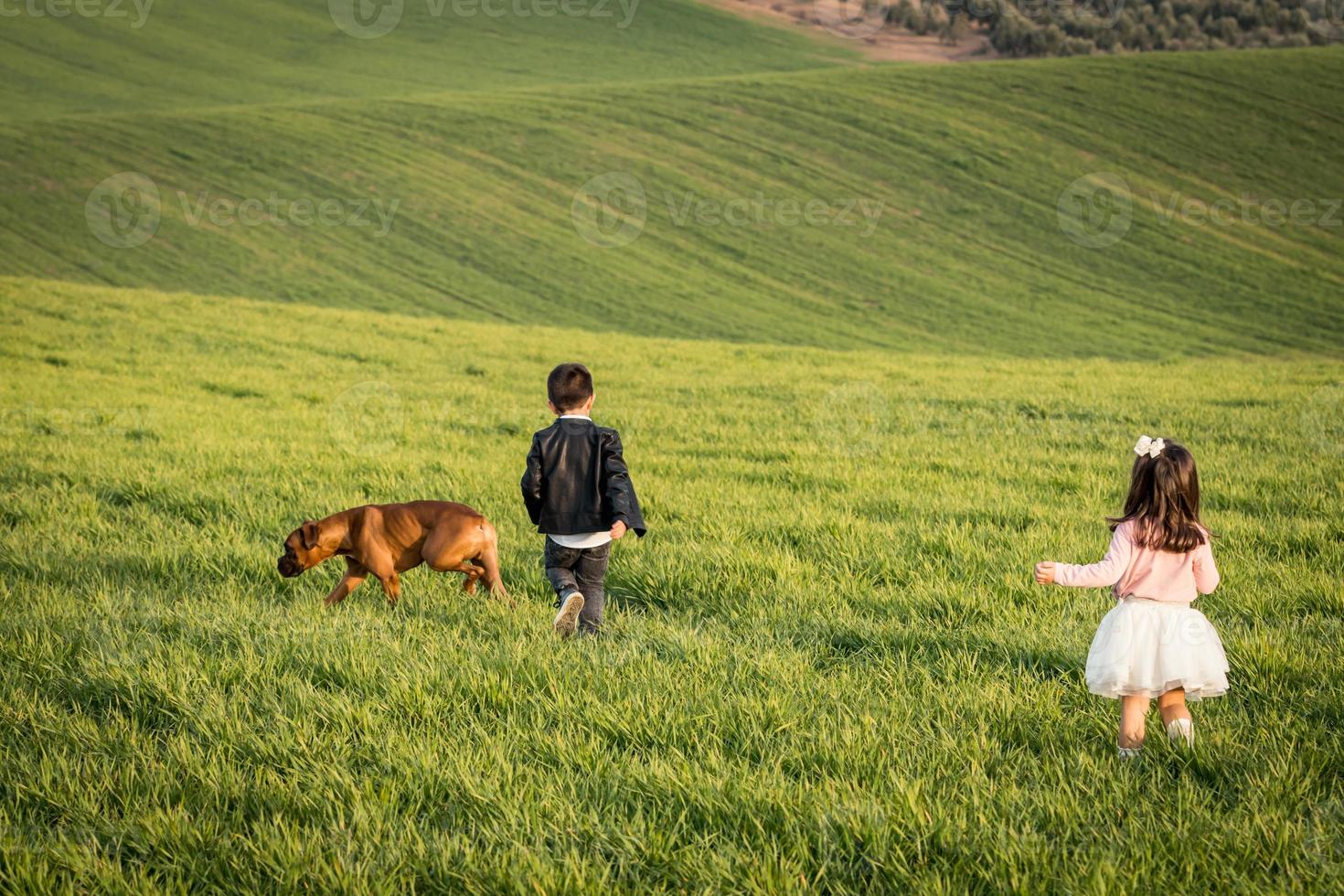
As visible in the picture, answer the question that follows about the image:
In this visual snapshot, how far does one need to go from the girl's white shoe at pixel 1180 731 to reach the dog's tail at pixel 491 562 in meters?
3.33

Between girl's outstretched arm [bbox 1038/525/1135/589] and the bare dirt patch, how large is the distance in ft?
270

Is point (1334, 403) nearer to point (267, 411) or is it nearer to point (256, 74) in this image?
point (267, 411)

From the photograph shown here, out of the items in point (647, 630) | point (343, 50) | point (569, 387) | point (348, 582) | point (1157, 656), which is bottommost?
point (348, 582)

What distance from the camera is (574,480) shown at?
5145 millimetres

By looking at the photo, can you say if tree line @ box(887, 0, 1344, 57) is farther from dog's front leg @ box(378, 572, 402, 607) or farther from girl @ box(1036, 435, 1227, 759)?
dog's front leg @ box(378, 572, 402, 607)

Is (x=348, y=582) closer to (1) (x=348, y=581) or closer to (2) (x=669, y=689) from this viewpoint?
(1) (x=348, y=581)

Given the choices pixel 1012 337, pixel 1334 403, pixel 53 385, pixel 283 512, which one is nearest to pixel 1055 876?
pixel 283 512

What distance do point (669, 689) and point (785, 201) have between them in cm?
4732

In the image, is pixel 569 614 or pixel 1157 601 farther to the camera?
pixel 569 614

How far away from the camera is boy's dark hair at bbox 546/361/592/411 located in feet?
17.0

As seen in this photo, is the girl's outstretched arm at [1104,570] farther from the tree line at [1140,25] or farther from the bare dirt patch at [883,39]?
the tree line at [1140,25]

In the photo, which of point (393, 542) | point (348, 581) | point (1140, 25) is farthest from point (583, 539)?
point (1140, 25)

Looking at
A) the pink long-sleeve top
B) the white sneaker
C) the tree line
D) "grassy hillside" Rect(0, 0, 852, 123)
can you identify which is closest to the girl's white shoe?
the pink long-sleeve top

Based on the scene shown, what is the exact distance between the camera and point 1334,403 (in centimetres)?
1327
